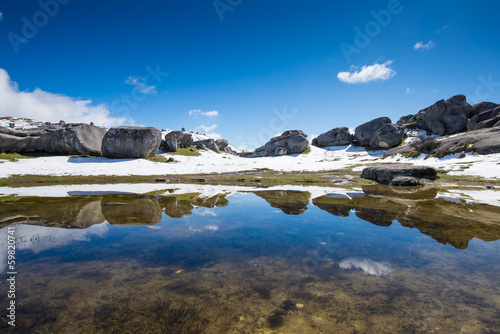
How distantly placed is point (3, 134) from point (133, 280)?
56.8m

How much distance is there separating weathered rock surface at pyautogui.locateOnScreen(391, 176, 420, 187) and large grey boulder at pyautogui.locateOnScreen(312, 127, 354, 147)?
5577cm

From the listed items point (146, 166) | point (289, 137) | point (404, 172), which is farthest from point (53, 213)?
point (289, 137)

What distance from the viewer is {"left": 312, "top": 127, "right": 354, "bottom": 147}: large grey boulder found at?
76.6 metres

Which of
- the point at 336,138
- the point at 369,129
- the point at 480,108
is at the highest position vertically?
the point at 480,108

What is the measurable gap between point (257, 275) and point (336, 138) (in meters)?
81.1

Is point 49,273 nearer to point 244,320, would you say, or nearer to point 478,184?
point 244,320

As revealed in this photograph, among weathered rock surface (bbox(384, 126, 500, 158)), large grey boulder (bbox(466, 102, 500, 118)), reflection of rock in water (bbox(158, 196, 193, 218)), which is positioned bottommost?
reflection of rock in water (bbox(158, 196, 193, 218))

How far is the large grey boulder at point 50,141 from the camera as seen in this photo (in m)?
40.8

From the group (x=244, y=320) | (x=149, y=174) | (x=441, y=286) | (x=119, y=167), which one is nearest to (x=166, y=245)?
(x=244, y=320)

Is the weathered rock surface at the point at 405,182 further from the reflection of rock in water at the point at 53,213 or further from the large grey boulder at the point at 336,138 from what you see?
the large grey boulder at the point at 336,138

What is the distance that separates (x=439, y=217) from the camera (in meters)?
10.0

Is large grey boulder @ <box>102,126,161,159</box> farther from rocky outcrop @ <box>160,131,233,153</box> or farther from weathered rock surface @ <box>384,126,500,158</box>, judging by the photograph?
weathered rock surface @ <box>384,126,500,158</box>

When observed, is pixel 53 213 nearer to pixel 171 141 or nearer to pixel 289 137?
pixel 171 141

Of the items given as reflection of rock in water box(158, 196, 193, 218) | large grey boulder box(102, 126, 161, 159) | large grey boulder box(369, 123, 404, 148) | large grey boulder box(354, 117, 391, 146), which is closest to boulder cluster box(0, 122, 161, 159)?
large grey boulder box(102, 126, 161, 159)
